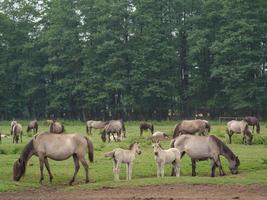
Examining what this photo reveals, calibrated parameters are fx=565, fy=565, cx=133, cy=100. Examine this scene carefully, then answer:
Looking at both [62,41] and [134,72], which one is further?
[62,41]

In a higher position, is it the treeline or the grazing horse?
the treeline

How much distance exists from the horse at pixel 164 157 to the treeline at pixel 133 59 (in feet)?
129

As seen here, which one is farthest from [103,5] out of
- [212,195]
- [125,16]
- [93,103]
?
[212,195]

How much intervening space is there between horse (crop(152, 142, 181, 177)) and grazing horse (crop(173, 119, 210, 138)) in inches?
473

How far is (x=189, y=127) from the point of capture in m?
36.7

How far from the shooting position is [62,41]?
74438 mm

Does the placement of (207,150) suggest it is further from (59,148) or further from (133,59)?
(133,59)

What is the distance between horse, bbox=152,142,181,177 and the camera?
22.7 meters

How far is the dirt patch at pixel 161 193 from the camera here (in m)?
18.8

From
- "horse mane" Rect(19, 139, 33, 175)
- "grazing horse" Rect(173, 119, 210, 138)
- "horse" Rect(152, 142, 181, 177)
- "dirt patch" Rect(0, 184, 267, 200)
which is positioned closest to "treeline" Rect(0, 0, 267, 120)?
"grazing horse" Rect(173, 119, 210, 138)

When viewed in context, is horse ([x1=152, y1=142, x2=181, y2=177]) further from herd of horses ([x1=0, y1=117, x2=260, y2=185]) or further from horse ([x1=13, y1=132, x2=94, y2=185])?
horse ([x1=13, y1=132, x2=94, y2=185])

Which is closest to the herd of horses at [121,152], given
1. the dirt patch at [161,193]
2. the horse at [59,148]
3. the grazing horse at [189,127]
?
the horse at [59,148]

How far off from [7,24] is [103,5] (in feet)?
51.2

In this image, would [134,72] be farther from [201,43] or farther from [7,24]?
[7,24]
